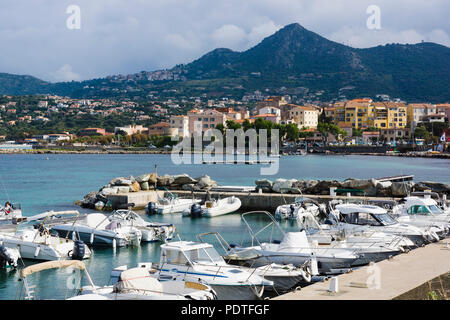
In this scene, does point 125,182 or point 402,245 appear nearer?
point 402,245

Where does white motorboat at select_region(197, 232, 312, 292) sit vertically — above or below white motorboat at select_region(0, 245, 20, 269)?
above

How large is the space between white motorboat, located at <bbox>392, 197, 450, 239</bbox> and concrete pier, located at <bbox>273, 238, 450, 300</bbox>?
612 cm

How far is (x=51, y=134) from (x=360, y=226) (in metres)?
167

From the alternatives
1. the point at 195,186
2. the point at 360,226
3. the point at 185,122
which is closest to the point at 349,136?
the point at 185,122

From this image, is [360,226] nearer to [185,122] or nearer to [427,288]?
[427,288]

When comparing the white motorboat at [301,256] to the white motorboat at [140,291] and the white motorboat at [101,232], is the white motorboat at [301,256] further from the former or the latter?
the white motorboat at [101,232]

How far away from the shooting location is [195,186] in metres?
34.8

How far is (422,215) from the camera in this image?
20266mm

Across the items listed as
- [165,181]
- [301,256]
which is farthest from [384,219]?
[165,181]

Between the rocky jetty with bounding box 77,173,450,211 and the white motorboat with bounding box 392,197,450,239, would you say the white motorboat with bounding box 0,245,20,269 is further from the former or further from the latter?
the rocky jetty with bounding box 77,173,450,211

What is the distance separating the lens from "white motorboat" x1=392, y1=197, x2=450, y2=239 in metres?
19.0

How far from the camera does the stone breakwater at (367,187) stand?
98.0 ft
